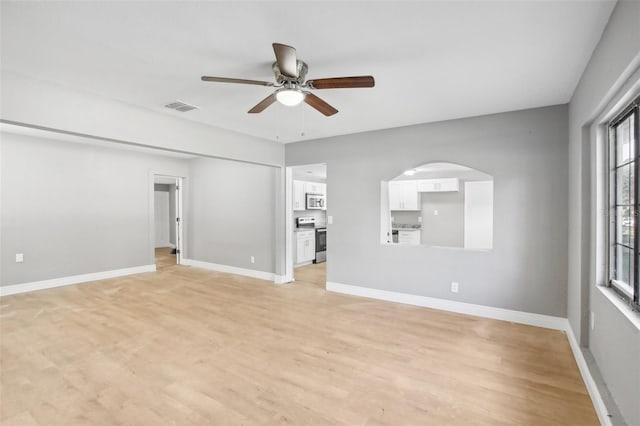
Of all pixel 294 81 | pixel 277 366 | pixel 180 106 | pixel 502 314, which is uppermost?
pixel 180 106

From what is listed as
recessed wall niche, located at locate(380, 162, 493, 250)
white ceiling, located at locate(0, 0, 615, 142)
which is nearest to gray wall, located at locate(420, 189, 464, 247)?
recessed wall niche, located at locate(380, 162, 493, 250)

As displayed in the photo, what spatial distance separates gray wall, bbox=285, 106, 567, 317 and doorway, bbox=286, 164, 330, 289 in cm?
150

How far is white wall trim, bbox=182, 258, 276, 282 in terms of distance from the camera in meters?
6.07

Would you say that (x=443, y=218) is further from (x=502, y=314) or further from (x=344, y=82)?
(x=344, y=82)

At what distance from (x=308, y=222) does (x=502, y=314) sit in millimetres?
5041

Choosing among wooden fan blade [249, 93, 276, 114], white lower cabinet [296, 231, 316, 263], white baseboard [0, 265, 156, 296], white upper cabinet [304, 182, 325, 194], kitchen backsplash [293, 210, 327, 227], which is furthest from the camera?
kitchen backsplash [293, 210, 327, 227]

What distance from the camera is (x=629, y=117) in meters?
2.06

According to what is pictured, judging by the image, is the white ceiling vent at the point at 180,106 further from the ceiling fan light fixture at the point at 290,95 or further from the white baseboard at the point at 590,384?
the white baseboard at the point at 590,384

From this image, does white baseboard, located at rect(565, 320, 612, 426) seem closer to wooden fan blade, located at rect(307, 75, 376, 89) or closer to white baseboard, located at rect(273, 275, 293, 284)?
wooden fan blade, located at rect(307, 75, 376, 89)

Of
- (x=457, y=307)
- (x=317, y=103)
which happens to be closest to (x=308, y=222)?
(x=457, y=307)

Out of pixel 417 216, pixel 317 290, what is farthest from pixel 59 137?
pixel 417 216

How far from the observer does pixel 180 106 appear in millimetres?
3514

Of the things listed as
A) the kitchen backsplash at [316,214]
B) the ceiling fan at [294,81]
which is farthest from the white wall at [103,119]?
the kitchen backsplash at [316,214]

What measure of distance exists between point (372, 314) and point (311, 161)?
275cm
